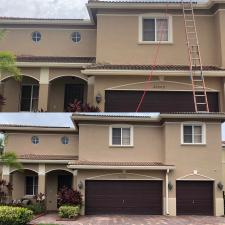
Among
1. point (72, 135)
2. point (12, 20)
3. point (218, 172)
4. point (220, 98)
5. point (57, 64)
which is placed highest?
point (12, 20)

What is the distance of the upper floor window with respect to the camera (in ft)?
85.2

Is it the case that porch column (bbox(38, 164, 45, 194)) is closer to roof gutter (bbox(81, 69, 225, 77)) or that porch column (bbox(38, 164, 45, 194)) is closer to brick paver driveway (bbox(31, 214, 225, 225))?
brick paver driveway (bbox(31, 214, 225, 225))

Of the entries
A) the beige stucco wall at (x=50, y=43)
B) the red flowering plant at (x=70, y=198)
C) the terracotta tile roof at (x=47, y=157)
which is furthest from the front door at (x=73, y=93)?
the red flowering plant at (x=70, y=198)

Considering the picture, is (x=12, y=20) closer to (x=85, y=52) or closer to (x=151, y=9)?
(x=85, y=52)

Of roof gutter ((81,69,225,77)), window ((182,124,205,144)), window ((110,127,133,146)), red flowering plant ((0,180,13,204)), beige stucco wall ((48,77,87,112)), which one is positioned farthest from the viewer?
beige stucco wall ((48,77,87,112))

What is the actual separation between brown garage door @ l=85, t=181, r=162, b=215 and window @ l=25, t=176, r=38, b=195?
5.09 meters

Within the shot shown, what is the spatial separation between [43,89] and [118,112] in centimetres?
508

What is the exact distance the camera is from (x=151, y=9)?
85.3 ft

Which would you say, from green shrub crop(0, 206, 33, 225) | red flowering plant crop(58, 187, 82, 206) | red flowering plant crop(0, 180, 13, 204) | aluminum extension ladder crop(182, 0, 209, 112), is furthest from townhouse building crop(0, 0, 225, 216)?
green shrub crop(0, 206, 33, 225)

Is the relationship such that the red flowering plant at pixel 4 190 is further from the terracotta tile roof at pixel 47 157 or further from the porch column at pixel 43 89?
the porch column at pixel 43 89

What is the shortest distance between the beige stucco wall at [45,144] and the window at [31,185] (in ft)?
5.81

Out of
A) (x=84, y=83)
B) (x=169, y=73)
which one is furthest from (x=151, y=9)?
(x=84, y=83)

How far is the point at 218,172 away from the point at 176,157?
87.8 inches

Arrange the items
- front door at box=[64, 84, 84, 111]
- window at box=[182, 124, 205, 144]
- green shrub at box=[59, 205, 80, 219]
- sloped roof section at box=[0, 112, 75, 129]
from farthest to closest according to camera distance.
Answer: front door at box=[64, 84, 84, 111] < sloped roof section at box=[0, 112, 75, 129] < window at box=[182, 124, 205, 144] < green shrub at box=[59, 205, 80, 219]
